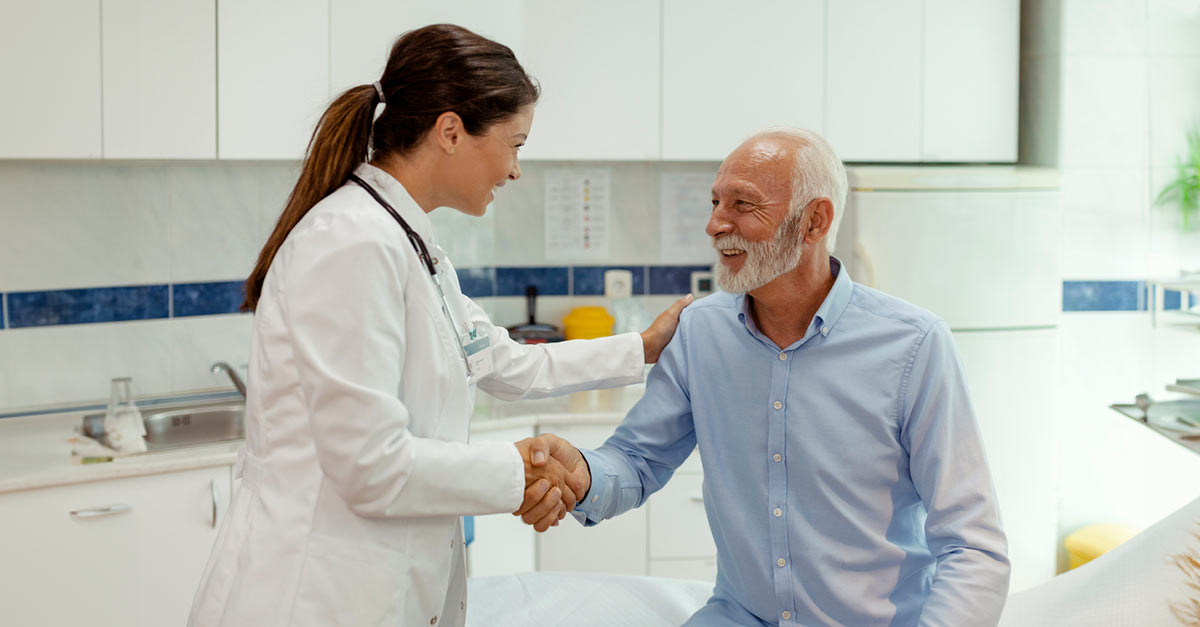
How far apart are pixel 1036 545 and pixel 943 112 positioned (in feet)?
4.63

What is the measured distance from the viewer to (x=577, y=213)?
3754mm

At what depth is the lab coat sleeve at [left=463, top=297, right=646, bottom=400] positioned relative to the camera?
1.99 m

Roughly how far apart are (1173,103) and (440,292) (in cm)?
287

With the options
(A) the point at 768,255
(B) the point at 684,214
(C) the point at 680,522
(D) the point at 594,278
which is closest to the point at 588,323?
(D) the point at 594,278

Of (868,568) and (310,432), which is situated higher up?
(310,432)

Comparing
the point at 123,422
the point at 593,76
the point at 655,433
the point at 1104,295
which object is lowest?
the point at 123,422

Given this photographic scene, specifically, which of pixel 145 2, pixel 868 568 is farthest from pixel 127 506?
pixel 868 568

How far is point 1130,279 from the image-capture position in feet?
11.8

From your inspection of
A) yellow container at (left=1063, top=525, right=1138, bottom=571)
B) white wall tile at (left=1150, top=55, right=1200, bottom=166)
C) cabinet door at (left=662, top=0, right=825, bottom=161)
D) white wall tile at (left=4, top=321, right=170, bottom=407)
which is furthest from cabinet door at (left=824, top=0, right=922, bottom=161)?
white wall tile at (left=4, top=321, right=170, bottom=407)

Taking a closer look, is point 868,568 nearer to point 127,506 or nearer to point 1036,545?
point 127,506

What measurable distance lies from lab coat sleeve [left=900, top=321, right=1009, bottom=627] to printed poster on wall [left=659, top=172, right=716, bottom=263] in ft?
6.87

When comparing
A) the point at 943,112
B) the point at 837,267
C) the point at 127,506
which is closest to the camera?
the point at 837,267

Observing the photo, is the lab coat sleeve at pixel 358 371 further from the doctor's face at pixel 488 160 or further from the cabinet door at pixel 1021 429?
the cabinet door at pixel 1021 429

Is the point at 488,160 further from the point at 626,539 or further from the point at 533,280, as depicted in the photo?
the point at 533,280
